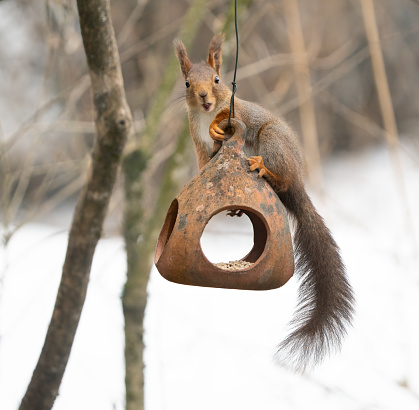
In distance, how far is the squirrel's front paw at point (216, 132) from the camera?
1828 mm

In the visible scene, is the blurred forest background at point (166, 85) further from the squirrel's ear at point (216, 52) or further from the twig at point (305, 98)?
the squirrel's ear at point (216, 52)

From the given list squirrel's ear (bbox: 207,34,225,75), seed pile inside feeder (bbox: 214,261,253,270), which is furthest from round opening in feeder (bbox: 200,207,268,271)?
squirrel's ear (bbox: 207,34,225,75)

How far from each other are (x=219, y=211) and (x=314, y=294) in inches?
19.7

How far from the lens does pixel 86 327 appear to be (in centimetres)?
535

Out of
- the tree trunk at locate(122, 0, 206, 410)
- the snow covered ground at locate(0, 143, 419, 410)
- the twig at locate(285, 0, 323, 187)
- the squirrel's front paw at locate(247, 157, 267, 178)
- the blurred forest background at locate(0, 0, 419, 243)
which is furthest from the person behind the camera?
the snow covered ground at locate(0, 143, 419, 410)

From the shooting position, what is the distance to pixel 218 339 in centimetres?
488

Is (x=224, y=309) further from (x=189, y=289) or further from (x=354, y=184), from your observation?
(x=354, y=184)

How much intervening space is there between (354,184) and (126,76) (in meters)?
3.94

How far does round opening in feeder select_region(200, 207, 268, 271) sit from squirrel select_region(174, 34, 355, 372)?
0.14 m

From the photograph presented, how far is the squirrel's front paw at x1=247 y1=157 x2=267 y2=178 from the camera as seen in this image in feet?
5.82

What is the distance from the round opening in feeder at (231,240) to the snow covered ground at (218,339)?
53 mm

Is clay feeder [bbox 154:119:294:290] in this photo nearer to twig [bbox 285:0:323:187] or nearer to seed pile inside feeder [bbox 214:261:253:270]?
seed pile inside feeder [bbox 214:261:253:270]

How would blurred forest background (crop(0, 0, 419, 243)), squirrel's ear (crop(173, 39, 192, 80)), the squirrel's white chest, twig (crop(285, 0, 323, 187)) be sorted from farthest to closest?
blurred forest background (crop(0, 0, 419, 243)) < twig (crop(285, 0, 323, 187)) < the squirrel's white chest < squirrel's ear (crop(173, 39, 192, 80))

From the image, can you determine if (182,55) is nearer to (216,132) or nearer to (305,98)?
(216,132)
